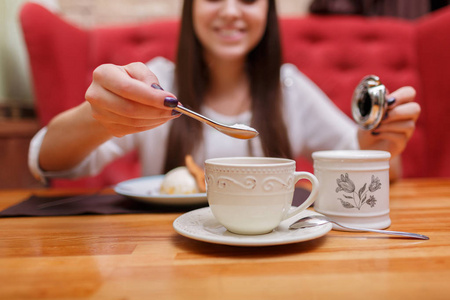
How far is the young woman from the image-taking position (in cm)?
80

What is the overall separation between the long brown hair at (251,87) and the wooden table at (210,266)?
1.59ft

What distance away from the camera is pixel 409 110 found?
68 cm

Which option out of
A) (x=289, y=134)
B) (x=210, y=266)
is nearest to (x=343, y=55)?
(x=289, y=134)

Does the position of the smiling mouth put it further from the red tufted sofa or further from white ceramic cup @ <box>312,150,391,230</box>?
white ceramic cup @ <box>312,150,391,230</box>

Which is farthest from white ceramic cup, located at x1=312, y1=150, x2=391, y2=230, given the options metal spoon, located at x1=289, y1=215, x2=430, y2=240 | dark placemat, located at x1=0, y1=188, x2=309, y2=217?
dark placemat, located at x1=0, y1=188, x2=309, y2=217

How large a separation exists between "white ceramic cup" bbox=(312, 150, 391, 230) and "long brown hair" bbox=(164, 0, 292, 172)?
431 mm

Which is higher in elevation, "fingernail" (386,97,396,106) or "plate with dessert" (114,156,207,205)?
"fingernail" (386,97,396,106)

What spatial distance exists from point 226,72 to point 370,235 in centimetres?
87

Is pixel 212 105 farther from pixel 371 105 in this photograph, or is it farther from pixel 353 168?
pixel 353 168

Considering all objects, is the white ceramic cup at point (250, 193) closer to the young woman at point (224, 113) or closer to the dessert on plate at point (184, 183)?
the dessert on plate at point (184, 183)

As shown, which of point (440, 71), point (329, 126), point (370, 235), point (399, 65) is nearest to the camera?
point (370, 235)

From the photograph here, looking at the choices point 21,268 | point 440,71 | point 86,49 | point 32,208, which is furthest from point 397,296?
point 86,49

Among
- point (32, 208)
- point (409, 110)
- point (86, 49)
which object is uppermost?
point (86, 49)

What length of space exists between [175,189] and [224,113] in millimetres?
546
